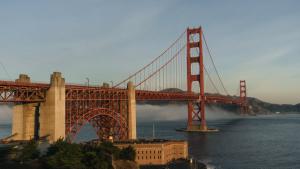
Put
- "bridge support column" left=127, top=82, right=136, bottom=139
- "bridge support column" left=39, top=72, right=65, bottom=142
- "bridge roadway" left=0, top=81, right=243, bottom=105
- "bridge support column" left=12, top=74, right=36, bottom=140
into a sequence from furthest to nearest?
"bridge support column" left=127, top=82, right=136, bottom=139 → "bridge support column" left=12, top=74, right=36, bottom=140 → "bridge support column" left=39, top=72, right=65, bottom=142 → "bridge roadway" left=0, top=81, right=243, bottom=105

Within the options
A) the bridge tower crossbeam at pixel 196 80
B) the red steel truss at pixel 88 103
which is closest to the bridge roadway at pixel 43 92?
the red steel truss at pixel 88 103

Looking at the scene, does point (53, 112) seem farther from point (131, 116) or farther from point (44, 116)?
point (131, 116)

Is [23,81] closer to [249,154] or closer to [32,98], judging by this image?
[32,98]

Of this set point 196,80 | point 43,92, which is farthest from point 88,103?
point 196,80

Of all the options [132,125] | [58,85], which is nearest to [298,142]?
[132,125]

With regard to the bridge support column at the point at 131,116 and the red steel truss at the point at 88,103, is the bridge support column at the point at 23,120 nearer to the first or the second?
the red steel truss at the point at 88,103

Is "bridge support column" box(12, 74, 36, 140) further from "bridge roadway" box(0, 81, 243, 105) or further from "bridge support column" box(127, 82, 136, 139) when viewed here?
"bridge support column" box(127, 82, 136, 139)

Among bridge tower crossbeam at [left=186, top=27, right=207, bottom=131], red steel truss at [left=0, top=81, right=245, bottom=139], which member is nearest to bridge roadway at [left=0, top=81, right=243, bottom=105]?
red steel truss at [left=0, top=81, right=245, bottom=139]
